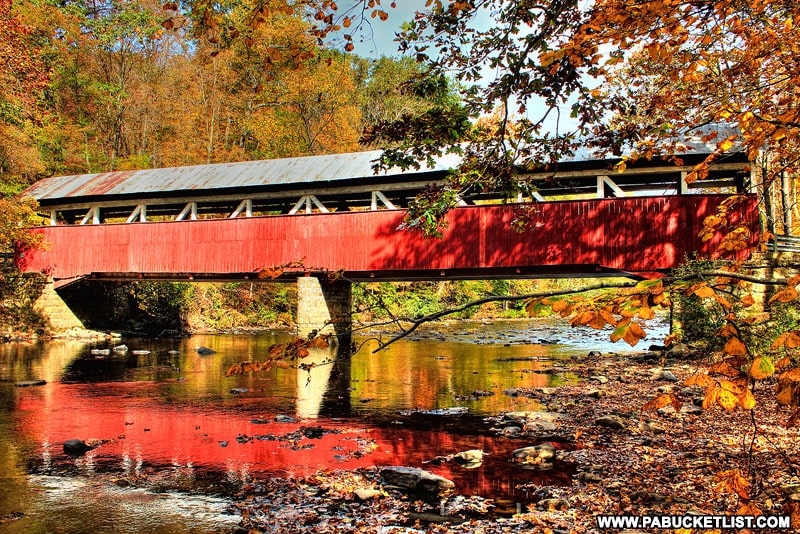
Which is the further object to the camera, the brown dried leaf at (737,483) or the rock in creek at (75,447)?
the rock in creek at (75,447)

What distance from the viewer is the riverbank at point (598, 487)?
159 inches

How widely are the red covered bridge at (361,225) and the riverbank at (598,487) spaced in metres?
4.69

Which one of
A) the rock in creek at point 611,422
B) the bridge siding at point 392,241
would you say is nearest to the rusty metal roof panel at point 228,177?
the bridge siding at point 392,241

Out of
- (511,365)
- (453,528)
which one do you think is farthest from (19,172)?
(453,528)

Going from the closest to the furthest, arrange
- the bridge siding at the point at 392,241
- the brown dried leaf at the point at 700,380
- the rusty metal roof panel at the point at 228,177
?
the brown dried leaf at the point at 700,380
the bridge siding at the point at 392,241
the rusty metal roof panel at the point at 228,177

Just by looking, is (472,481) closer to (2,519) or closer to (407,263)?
(2,519)

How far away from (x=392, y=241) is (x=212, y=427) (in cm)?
868

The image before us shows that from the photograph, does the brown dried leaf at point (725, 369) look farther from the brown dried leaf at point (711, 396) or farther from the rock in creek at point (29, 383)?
the rock in creek at point (29, 383)

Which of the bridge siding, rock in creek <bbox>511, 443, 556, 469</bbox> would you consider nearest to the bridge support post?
the bridge siding

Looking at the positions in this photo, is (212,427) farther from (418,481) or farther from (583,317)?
(583,317)

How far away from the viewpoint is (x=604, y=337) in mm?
21031

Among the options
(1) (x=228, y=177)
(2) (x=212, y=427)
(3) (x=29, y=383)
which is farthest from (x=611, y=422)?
(1) (x=228, y=177)

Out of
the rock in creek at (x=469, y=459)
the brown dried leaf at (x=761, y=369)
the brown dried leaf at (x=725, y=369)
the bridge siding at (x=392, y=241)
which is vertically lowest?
the rock in creek at (x=469, y=459)

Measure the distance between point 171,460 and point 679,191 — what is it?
11737 millimetres
